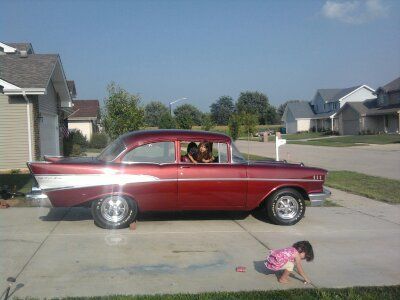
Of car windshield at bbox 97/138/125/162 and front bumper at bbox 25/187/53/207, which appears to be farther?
car windshield at bbox 97/138/125/162

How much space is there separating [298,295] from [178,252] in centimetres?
207

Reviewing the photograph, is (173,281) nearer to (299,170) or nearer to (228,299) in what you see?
(228,299)

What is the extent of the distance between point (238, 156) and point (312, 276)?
3.15 m

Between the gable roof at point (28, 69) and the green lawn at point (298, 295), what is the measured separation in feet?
42.9

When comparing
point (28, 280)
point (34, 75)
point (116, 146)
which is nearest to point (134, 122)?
point (34, 75)

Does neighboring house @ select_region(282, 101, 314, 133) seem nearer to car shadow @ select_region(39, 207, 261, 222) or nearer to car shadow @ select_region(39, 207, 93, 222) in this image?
car shadow @ select_region(39, 207, 261, 222)

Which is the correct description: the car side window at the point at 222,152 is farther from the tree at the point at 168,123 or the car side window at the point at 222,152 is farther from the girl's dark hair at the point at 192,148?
the tree at the point at 168,123

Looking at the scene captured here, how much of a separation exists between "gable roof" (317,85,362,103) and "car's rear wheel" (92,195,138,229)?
217 ft

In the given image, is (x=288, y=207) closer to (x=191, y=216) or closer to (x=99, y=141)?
(x=191, y=216)

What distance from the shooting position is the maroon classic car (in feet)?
25.5

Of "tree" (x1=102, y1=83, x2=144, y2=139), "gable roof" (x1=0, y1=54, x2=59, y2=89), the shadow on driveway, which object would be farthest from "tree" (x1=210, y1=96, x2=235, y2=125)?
the shadow on driveway

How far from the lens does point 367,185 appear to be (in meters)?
14.1

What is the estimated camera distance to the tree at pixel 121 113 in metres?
25.0

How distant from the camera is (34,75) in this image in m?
17.2
